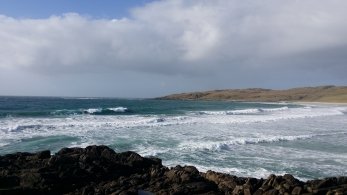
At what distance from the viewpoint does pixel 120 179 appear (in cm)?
1320

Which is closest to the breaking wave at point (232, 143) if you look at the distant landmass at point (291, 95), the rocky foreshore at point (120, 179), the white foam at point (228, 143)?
the white foam at point (228, 143)

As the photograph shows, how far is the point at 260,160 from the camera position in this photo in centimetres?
1983

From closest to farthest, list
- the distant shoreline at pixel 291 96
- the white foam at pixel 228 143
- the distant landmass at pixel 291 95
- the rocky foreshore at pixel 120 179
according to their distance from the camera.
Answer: the rocky foreshore at pixel 120 179 → the white foam at pixel 228 143 → the distant shoreline at pixel 291 96 → the distant landmass at pixel 291 95

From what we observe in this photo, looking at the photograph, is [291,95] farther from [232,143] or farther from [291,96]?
[232,143]

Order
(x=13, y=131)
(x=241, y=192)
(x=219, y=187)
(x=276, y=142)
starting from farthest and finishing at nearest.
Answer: (x=13, y=131)
(x=276, y=142)
(x=219, y=187)
(x=241, y=192)

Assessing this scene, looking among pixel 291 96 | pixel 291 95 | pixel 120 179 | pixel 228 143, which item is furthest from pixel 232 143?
pixel 291 95

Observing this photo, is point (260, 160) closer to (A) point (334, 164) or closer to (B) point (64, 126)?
(A) point (334, 164)

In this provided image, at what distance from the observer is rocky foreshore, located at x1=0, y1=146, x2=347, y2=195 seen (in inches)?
455

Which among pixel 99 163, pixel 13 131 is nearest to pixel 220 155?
pixel 99 163

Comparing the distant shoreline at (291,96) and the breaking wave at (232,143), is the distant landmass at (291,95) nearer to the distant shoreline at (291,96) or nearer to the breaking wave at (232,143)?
the distant shoreline at (291,96)

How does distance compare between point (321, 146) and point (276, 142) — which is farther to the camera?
point (276, 142)

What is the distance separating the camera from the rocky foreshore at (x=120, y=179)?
11562mm

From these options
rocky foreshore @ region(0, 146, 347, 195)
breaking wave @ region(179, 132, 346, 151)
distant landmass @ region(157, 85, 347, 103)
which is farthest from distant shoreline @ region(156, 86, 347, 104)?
rocky foreshore @ region(0, 146, 347, 195)

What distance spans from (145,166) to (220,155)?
7229 millimetres
